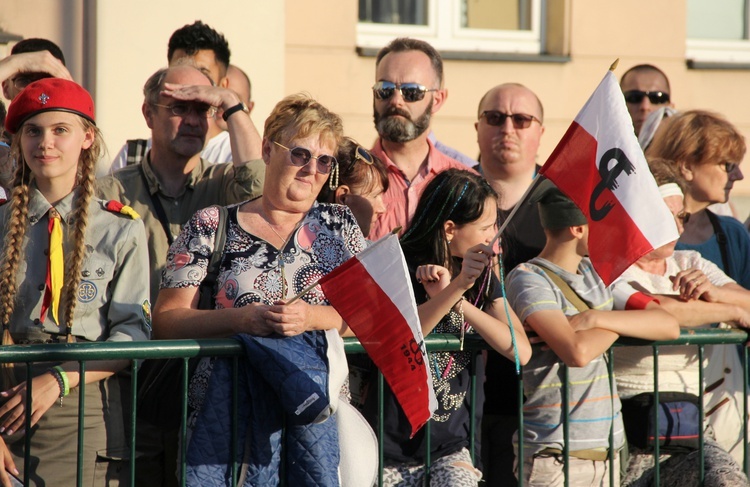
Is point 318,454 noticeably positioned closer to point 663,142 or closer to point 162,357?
point 162,357

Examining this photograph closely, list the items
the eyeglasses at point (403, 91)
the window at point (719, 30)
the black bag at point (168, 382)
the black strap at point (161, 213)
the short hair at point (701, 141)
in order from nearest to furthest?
the black bag at point (168, 382) → the black strap at point (161, 213) → the eyeglasses at point (403, 91) → the short hair at point (701, 141) → the window at point (719, 30)

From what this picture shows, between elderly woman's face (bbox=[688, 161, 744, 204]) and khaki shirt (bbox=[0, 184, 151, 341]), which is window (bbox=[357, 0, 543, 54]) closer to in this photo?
elderly woman's face (bbox=[688, 161, 744, 204])

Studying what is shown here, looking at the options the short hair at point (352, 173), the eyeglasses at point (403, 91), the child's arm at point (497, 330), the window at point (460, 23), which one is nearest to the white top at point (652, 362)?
the child's arm at point (497, 330)

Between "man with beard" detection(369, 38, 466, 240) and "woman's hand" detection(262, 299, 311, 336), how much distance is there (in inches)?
64.5

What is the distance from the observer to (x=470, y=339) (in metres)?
4.65

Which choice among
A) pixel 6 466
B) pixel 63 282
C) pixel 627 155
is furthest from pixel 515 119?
pixel 6 466

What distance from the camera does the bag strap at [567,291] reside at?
16.0 ft

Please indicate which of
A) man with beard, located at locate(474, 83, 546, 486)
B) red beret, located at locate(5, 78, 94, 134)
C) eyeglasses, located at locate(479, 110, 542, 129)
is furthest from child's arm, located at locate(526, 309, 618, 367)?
red beret, located at locate(5, 78, 94, 134)

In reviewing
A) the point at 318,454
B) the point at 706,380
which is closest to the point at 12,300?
the point at 318,454

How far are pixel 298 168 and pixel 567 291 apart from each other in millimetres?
1230

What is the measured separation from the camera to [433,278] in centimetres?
450

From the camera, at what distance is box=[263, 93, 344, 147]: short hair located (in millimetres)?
4555

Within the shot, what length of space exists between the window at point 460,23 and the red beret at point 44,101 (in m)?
4.96

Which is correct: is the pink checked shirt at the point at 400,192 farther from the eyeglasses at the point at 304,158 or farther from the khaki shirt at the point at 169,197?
the eyeglasses at the point at 304,158
